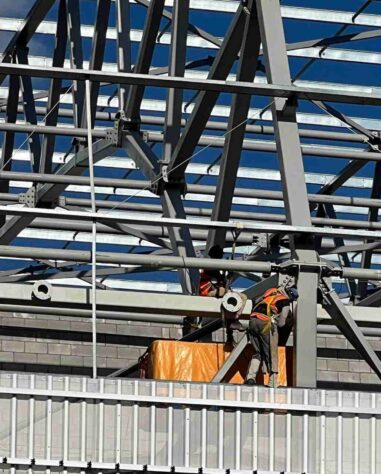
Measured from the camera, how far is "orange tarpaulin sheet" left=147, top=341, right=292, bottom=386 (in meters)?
23.1

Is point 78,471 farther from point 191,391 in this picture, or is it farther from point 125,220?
point 125,220

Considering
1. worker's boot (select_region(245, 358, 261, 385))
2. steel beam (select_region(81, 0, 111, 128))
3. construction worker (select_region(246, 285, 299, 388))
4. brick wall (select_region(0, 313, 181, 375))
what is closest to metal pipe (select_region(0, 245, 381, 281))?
construction worker (select_region(246, 285, 299, 388))

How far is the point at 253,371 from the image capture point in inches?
882

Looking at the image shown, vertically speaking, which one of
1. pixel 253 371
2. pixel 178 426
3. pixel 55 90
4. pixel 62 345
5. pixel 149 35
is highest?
pixel 55 90

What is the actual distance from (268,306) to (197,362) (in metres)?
1.51

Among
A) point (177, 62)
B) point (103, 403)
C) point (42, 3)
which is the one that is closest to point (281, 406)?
point (103, 403)

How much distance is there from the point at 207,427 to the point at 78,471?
1.41 meters

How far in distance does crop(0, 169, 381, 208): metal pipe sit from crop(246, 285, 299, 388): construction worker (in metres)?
6.29

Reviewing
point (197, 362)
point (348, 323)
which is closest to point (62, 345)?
point (197, 362)

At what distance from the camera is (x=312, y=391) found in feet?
66.6

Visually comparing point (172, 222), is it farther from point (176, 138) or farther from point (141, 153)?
point (141, 153)

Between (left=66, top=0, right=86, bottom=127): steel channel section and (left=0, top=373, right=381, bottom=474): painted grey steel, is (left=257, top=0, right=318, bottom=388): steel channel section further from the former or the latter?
(left=66, top=0, right=86, bottom=127): steel channel section

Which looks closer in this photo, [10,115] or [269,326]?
[269,326]

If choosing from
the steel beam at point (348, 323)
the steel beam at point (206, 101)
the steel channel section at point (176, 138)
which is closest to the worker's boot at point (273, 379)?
the steel beam at point (348, 323)
